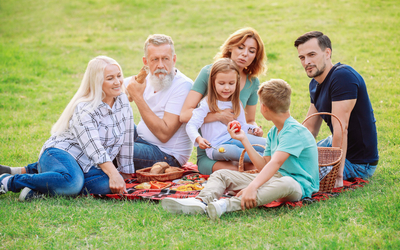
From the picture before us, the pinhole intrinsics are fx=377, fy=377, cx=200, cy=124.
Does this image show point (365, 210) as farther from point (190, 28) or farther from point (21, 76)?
point (190, 28)

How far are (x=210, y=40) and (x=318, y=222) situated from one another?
1207cm

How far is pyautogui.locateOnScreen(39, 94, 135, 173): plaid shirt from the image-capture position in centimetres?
427

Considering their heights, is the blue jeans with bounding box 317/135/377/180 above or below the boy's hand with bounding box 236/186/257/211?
below

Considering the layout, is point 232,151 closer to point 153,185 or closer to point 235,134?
point 235,134

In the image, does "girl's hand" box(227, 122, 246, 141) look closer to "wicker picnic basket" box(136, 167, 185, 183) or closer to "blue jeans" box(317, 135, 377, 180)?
"wicker picnic basket" box(136, 167, 185, 183)

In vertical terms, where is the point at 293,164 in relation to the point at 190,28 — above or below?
below

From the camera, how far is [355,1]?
16.6 meters

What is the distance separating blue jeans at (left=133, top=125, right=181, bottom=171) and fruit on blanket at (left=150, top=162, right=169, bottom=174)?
0.64ft

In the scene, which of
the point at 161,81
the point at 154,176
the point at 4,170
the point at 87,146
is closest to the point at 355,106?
the point at 161,81

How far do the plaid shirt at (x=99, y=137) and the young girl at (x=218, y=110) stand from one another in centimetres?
82

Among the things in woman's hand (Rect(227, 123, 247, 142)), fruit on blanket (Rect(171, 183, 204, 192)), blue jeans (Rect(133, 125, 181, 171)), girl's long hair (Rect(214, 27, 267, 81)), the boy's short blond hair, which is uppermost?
girl's long hair (Rect(214, 27, 267, 81))

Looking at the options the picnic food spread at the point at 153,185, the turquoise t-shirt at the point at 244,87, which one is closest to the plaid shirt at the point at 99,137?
the picnic food spread at the point at 153,185

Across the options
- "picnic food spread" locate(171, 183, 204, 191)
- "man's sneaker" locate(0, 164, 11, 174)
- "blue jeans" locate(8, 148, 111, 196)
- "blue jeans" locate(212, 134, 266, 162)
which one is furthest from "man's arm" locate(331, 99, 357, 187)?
"man's sneaker" locate(0, 164, 11, 174)

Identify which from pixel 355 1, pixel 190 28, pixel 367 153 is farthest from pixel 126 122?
pixel 355 1
